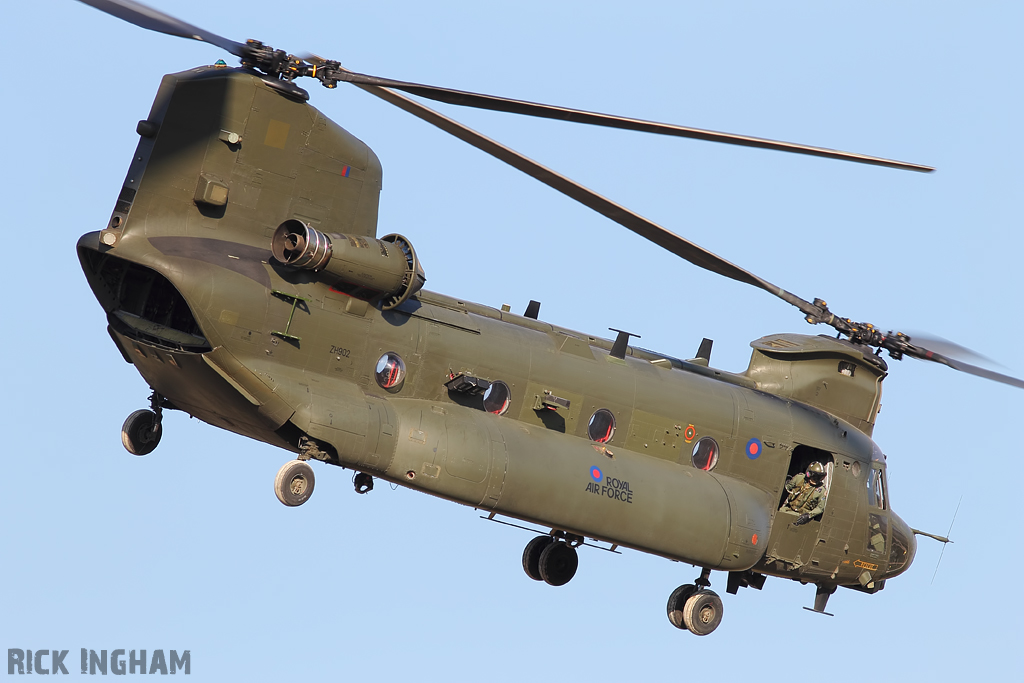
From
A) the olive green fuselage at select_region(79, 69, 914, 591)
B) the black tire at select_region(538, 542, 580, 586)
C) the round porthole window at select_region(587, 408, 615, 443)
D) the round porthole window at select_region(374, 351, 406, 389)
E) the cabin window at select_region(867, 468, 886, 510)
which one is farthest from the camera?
the cabin window at select_region(867, 468, 886, 510)

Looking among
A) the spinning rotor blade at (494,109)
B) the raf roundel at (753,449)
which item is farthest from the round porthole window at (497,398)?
the raf roundel at (753,449)

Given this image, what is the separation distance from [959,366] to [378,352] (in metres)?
11.4

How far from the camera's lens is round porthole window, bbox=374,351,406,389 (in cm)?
2306

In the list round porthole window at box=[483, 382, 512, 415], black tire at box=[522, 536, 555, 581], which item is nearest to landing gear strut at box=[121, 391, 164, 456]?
round porthole window at box=[483, 382, 512, 415]

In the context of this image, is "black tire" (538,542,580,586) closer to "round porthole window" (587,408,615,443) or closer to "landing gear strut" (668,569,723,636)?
"landing gear strut" (668,569,723,636)

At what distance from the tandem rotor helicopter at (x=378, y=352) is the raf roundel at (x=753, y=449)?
0.04 meters

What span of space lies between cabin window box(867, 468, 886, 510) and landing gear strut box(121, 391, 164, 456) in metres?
14.2

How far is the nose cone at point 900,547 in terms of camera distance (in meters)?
29.9

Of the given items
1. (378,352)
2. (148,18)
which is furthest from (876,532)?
(148,18)

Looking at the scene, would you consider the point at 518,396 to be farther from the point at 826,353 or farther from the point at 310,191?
the point at 826,353

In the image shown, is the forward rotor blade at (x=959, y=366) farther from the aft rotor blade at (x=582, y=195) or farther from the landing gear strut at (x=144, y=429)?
the landing gear strut at (x=144, y=429)

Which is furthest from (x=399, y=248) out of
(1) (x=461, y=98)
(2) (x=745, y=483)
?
(2) (x=745, y=483)

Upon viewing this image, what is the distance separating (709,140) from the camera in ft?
70.9

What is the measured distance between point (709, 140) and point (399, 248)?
16.7ft
